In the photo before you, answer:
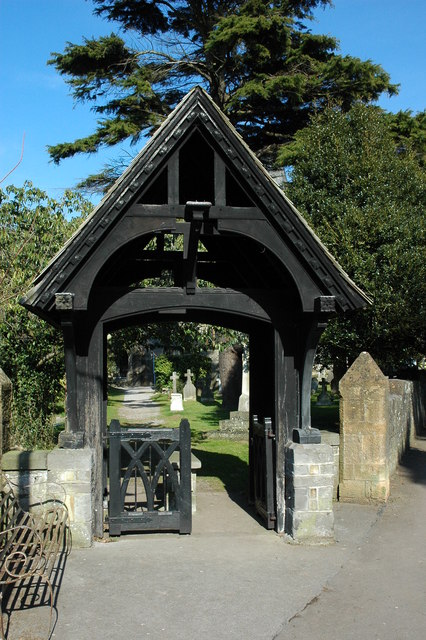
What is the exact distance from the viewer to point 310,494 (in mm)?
7941

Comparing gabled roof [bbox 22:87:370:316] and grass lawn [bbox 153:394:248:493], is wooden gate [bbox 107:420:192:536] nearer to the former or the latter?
gabled roof [bbox 22:87:370:316]

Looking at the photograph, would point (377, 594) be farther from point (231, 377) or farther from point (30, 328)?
point (231, 377)

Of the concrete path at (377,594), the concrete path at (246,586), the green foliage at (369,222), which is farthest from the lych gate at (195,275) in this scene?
the green foliage at (369,222)

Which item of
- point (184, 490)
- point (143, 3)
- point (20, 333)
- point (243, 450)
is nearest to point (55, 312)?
point (184, 490)

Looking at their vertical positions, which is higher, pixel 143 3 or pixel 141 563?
pixel 143 3

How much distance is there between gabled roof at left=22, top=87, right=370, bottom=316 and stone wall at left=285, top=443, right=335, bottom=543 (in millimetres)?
2028

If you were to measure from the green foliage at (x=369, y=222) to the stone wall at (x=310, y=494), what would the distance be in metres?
7.71

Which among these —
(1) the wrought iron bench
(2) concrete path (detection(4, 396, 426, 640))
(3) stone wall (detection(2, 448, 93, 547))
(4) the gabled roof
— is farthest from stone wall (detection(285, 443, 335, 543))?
(1) the wrought iron bench

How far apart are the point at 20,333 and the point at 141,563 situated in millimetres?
7682

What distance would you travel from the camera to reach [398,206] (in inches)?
639

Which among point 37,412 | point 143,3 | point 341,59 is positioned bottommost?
point 37,412

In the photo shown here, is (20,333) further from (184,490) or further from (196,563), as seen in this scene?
(196,563)

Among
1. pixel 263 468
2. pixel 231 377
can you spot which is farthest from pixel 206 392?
pixel 263 468

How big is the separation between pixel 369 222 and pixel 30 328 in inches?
313
